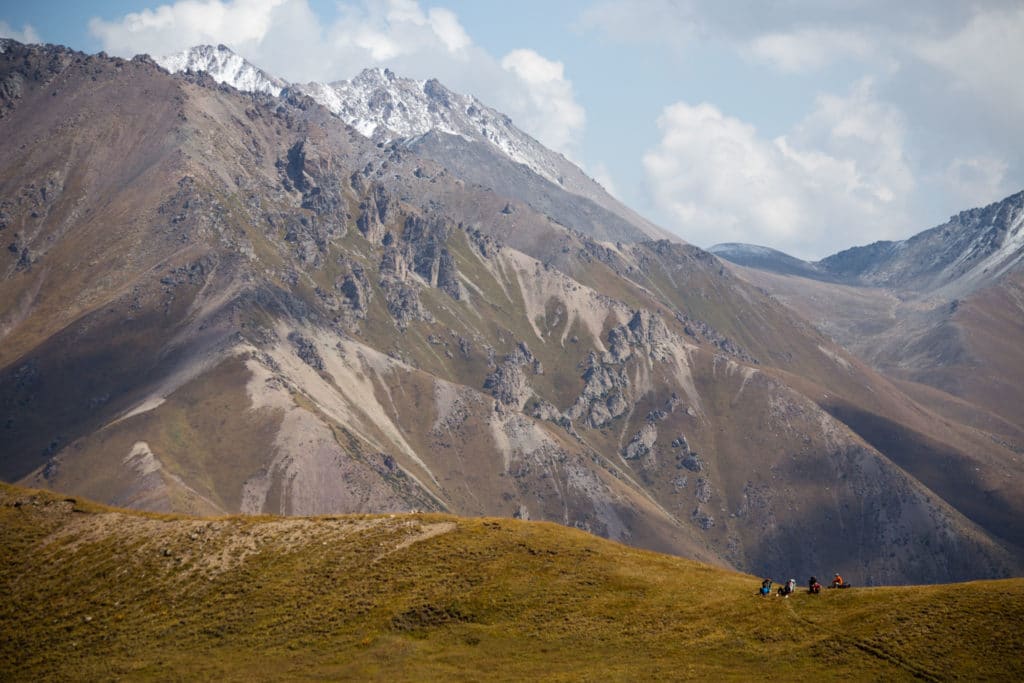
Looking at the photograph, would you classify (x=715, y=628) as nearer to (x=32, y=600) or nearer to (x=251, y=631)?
(x=251, y=631)

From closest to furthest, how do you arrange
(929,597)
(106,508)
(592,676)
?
(592,676) → (929,597) → (106,508)

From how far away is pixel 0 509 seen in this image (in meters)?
130

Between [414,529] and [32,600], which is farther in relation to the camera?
[414,529]

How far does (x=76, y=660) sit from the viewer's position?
10244 cm

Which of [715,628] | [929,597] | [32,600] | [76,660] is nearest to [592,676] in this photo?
[715,628]

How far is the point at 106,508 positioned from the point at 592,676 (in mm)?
78292

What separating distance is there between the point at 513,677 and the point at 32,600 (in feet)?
196

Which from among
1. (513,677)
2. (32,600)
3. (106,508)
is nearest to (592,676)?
(513,677)

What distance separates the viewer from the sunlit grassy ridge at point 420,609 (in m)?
89.6

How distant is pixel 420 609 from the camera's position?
10712cm

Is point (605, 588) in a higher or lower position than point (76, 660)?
higher

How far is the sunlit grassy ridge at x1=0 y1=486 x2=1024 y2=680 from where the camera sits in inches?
3526

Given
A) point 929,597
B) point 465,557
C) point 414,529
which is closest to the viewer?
point 929,597

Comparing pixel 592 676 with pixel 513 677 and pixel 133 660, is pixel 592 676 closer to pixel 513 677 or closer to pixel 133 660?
pixel 513 677
